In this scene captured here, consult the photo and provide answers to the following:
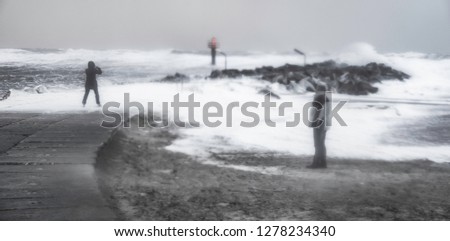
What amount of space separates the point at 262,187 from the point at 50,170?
110 inches

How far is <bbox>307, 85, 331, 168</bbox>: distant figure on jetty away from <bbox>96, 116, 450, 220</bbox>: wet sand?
248mm

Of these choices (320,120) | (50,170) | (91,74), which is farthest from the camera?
(91,74)

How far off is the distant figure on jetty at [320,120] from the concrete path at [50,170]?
3597 mm

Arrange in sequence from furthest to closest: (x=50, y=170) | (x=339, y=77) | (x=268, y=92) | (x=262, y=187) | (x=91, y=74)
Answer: (x=339, y=77) → (x=268, y=92) → (x=91, y=74) → (x=262, y=187) → (x=50, y=170)

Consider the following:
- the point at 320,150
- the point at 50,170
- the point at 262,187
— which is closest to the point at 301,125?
the point at 320,150

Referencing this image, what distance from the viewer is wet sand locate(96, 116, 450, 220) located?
450cm

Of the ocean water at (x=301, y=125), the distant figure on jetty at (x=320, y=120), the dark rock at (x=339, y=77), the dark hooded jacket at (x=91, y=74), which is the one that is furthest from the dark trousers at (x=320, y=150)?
the dark rock at (x=339, y=77)

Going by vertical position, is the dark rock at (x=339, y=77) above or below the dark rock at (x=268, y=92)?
above

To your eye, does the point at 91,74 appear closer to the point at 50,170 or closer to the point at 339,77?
the point at 50,170

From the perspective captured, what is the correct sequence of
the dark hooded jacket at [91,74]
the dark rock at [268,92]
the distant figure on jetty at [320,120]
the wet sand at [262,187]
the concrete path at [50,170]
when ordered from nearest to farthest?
the concrete path at [50,170]
the wet sand at [262,187]
the distant figure on jetty at [320,120]
the dark hooded jacket at [91,74]
the dark rock at [268,92]

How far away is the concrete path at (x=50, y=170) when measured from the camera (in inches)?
141

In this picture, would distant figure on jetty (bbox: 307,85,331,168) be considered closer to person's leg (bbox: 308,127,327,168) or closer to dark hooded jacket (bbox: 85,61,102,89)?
person's leg (bbox: 308,127,327,168)

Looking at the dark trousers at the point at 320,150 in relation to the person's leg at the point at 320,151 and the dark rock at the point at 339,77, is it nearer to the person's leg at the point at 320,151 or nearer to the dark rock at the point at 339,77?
the person's leg at the point at 320,151

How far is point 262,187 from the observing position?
18.1 feet
